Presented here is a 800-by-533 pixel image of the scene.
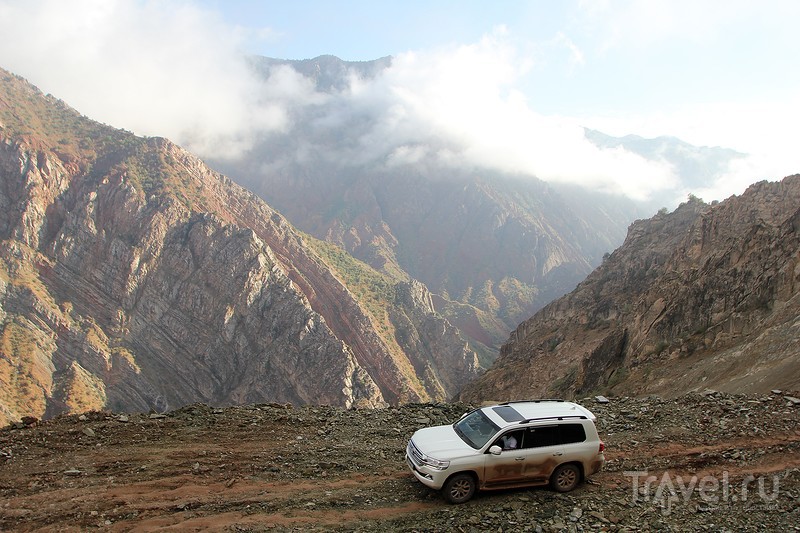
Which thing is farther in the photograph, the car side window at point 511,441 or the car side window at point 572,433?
the car side window at point 572,433

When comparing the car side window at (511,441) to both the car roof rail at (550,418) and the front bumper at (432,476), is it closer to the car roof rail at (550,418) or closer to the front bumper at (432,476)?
the car roof rail at (550,418)

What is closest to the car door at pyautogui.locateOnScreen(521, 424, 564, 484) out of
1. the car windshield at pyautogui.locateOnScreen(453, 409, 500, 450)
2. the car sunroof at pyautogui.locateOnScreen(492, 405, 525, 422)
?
the car sunroof at pyautogui.locateOnScreen(492, 405, 525, 422)

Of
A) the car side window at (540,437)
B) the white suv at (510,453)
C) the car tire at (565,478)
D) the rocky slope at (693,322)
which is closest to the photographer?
the white suv at (510,453)

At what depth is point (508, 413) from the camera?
981 centimetres

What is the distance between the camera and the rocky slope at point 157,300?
70.6 m

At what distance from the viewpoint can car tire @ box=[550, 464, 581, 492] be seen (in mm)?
9445

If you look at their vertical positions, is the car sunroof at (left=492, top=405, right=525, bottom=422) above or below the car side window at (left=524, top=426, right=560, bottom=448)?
above

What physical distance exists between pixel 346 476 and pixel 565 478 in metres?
4.64

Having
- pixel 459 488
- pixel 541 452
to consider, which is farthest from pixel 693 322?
pixel 459 488

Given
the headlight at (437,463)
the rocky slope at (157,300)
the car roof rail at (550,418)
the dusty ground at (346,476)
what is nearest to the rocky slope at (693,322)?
the dusty ground at (346,476)

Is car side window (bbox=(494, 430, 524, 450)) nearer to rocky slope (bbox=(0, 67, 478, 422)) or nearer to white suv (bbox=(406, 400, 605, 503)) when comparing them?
white suv (bbox=(406, 400, 605, 503))

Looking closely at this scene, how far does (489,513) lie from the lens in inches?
341

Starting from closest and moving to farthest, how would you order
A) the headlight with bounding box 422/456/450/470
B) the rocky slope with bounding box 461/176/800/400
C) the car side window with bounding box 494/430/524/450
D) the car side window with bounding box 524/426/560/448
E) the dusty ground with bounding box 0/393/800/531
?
the dusty ground with bounding box 0/393/800/531
the headlight with bounding box 422/456/450/470
the car side window with bounding box 494/430/524/450
the car side window with bounding box 524/426/560/448
the rocky slope with bounding box 461/176/800/400

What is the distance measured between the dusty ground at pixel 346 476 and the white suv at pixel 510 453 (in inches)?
13.2
